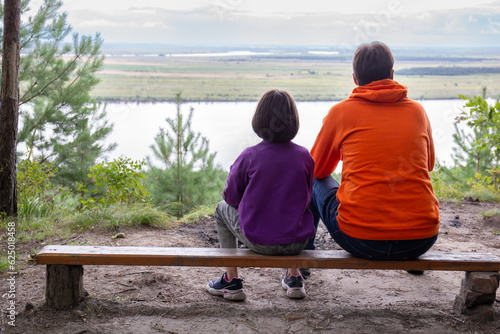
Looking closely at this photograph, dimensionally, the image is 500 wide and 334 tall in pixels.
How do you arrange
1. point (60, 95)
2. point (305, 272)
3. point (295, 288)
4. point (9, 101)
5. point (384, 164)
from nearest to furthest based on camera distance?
point (384, 164) → point (295, 288) → point (305, 272) → point (9, 101) → point (60, 95)

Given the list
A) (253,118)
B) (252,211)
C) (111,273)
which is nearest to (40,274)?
(111,273)

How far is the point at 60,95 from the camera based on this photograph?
25.6ft

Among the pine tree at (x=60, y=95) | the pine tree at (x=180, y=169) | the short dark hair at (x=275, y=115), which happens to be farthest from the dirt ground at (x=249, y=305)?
the pine tree at (x=60, y=95)

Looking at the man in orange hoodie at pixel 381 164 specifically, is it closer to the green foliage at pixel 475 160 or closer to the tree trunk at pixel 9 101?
the green foliage at pixel 475 160

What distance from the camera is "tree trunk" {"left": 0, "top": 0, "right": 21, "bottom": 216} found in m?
3.68

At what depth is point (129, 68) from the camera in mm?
37156

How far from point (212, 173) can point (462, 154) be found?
496cm

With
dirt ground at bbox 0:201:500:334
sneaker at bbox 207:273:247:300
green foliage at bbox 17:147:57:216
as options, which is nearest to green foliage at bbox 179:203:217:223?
dirt ground at bbox 0:201:500:334

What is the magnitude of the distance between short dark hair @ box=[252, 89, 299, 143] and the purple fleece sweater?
0.23 ft

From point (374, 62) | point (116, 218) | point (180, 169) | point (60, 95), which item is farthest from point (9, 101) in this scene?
point (60, 95)

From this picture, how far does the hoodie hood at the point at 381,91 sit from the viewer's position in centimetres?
200

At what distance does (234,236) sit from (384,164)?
88 cm

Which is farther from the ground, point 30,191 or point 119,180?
point 119,180

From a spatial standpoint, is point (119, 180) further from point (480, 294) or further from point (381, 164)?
point (480, 294)
